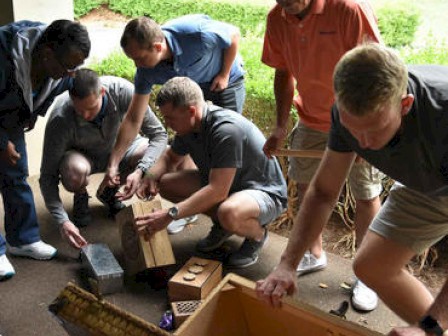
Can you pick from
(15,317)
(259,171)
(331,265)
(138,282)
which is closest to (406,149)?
(259,171)

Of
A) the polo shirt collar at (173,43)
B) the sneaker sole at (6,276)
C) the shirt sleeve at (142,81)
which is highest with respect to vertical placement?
the polo shirt collar at (173,43)

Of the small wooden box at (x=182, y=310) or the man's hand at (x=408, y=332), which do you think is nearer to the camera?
the man's hand at (x=408, y=332)

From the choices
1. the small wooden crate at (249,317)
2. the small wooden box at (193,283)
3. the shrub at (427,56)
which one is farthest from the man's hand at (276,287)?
the shrub at (427,56)

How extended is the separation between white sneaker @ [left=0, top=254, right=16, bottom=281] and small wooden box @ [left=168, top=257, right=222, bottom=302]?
0.96m

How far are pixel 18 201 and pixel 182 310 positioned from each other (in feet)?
4.20

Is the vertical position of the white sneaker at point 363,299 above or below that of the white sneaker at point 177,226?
above

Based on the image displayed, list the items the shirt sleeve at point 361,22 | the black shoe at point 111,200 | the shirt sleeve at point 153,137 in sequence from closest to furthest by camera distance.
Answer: the shirt sleeve at point 361,22
the shirt sleeve at point 153,137
the black shoe at point 111,200

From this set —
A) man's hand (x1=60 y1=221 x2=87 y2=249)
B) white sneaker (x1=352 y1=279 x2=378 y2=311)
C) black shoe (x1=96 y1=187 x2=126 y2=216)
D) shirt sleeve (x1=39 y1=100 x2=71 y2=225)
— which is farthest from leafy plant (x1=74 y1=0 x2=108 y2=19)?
white sneaker (x1=352 y1=279 x2=378 y2=311)

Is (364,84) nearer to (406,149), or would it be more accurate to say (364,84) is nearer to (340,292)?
(406,149)

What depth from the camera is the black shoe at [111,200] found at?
3916 mm

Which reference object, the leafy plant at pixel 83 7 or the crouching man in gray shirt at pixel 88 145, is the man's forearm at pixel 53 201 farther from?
the leafy plant at pixel 83 7

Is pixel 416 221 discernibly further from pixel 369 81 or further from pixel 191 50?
pixel 191 50

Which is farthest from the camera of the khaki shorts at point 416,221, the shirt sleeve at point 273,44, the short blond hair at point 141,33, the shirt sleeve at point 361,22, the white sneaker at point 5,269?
the white sneaker at point 5,269

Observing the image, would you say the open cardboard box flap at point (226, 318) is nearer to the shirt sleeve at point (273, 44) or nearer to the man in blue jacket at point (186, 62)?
the shirt sleeve at point (273, 44)
